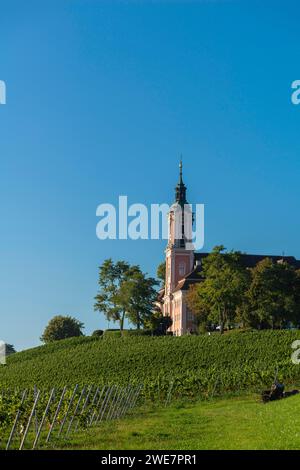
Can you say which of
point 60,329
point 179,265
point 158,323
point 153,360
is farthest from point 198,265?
point 153,360

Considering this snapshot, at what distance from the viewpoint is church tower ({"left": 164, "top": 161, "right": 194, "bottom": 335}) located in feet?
309

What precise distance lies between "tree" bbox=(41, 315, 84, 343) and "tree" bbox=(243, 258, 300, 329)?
150 feet

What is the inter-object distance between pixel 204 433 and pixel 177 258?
273 ft

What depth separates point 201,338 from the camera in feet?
217

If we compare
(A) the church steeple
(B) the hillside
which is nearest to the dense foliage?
(B) the hillside

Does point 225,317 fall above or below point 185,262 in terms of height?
below

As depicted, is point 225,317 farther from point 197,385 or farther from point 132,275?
point 197,385

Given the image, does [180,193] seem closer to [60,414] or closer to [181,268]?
[181,268]

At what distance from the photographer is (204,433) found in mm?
17969

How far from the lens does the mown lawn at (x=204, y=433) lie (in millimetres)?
14758

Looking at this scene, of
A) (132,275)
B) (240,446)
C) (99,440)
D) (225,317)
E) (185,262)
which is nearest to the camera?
(240,446)
